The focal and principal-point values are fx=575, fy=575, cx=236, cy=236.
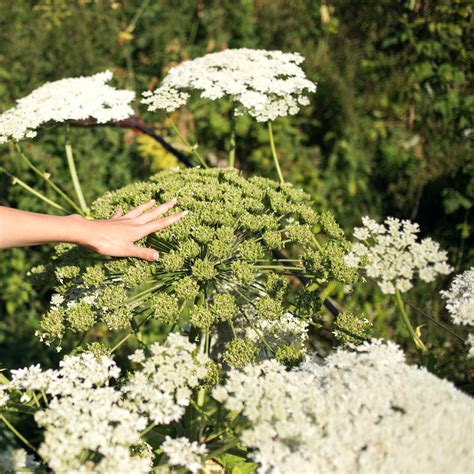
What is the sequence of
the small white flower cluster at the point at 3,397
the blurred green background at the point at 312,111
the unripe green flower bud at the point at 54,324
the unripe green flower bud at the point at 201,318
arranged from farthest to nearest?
the blurred green background at the point at 312,111 < the unripe green flower bud at the point at 54,324 < the unripe green flower bud at the point at 201,318 < the small white flower cluster at the point at 3,397

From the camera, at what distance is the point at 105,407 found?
186 cm

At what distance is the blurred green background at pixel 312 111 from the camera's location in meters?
5.70

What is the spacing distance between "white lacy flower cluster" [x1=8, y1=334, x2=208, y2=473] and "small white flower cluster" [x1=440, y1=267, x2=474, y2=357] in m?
0.92

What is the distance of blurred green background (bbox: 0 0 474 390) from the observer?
5703 mm

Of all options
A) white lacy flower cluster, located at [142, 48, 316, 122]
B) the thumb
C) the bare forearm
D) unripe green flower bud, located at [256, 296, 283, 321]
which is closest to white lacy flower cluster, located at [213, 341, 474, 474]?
unripe green flower bud, located at [256, 296, 283, 321]

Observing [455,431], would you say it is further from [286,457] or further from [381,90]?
[381,90]

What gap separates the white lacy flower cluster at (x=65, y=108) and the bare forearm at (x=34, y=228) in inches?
33.3

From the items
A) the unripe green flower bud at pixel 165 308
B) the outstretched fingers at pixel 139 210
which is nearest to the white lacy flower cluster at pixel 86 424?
the unripe green flower bud at pixel 165 308

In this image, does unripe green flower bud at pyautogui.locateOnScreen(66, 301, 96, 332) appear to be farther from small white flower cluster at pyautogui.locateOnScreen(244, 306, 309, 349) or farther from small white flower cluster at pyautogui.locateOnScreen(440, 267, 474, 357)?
small white flower cluster at pyautogui.locateOnScreen(440, 267, 474, 357)

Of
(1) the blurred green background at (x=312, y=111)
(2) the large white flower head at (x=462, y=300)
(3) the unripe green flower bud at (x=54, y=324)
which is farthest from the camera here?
(1) the blurred green background at (x=312, y=111)

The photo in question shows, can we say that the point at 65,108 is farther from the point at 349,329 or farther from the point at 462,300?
the point at 462,300

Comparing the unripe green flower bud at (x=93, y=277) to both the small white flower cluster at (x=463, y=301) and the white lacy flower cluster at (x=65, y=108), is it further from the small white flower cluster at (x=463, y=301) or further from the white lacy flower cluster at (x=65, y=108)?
the small white flower cluster at (x=463, y=301)

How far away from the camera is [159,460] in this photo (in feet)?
8.05

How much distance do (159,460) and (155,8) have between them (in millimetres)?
6862
